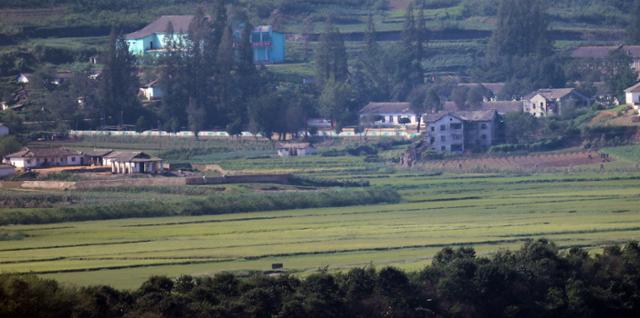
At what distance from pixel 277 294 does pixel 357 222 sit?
20028 millimetres

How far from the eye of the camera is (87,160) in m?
83.5

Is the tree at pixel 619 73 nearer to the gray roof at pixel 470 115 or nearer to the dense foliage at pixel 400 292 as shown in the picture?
the gray roof at pixel 470 115

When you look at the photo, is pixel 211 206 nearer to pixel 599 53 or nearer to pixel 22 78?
pixel 22 78

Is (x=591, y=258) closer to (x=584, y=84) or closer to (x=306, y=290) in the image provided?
(x=306, y=290)

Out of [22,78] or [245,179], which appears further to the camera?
[22,78]

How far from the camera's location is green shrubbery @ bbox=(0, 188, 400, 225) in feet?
212

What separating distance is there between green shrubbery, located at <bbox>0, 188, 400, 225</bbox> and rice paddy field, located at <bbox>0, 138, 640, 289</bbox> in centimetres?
89

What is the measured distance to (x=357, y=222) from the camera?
214ft

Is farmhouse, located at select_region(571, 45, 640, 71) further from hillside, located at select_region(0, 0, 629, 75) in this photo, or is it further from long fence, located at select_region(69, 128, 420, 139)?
long fence, located at select_region(69, 128, 420, 139)

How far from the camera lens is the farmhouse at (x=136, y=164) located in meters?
79.8

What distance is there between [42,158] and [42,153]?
51 centimetres

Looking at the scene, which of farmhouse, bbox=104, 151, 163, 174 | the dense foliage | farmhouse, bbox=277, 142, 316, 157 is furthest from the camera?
farmhouse, bbox=277, 142, 316, 157

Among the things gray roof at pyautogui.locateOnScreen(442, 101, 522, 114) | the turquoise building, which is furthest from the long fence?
the turquoise building

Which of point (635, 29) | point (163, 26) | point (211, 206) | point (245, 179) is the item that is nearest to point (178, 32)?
point (163, 26)
